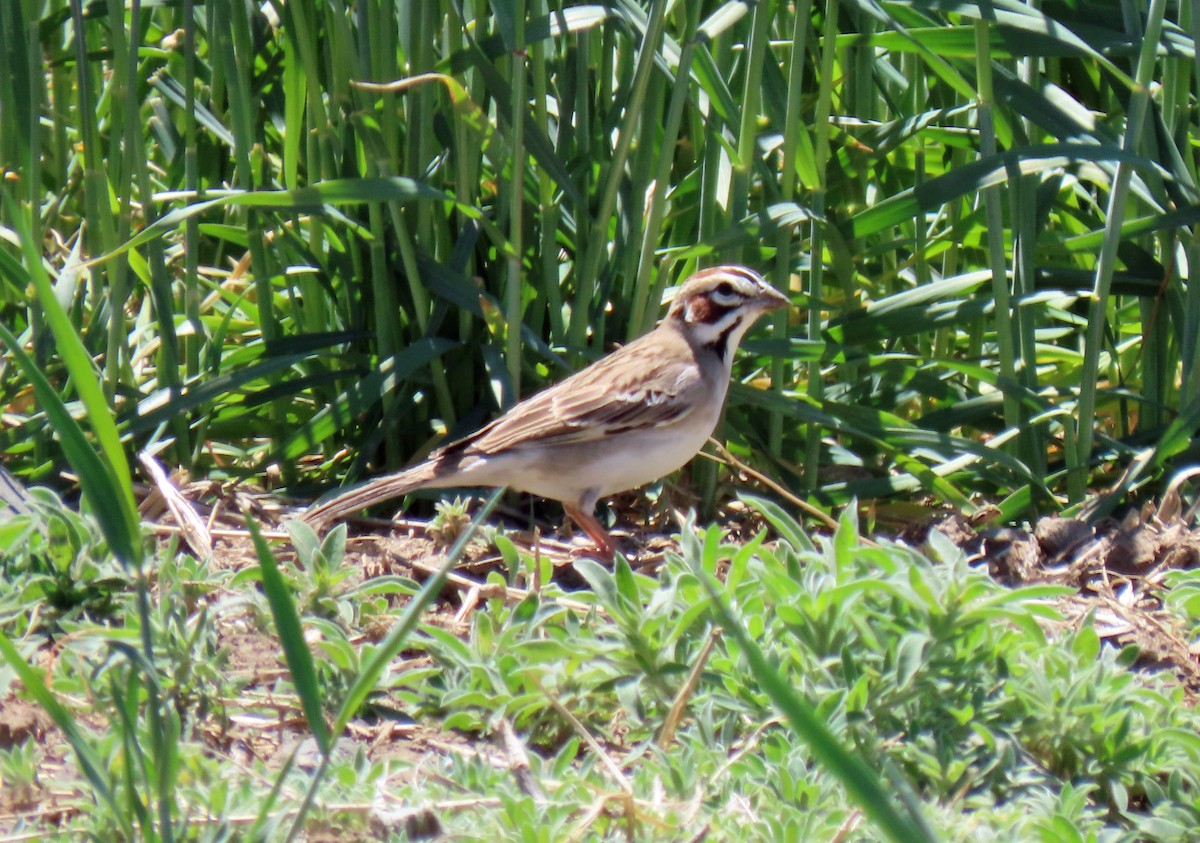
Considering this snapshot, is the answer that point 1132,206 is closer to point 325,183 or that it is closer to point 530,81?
point 530,81

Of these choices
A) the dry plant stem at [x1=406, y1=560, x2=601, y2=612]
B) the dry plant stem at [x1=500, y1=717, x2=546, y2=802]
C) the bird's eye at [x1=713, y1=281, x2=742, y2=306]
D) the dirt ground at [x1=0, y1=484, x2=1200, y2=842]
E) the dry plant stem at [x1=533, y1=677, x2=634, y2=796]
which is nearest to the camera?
the dry plant stem at [x1=533, y1=677, x2=634, y2=796]

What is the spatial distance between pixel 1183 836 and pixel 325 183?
3.03 m

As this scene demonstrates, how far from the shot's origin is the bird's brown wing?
16.5 ft

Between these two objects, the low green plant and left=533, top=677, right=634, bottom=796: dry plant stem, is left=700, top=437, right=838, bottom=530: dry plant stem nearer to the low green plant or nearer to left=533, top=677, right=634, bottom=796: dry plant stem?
left=533, top=677, right=634, bottom=796: dry plant stem

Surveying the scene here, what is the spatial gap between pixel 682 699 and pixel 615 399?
2088 mm

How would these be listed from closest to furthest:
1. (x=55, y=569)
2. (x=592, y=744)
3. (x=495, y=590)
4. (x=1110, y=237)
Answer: (x=592, y=744) < (x=55, y=569) < (x=495, y=590) < (x=1110, y=237)

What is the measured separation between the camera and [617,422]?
17.1 ft

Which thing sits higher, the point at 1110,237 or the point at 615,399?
the point at 1110,237

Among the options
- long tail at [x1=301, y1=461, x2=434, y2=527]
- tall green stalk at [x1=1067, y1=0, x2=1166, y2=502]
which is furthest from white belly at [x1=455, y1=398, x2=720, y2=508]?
tall green stalk at [x1=1067, y1=0, x2=1166, y2=502]

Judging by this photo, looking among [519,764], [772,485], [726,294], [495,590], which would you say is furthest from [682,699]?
[726,294]

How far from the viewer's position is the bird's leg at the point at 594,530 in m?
4.96

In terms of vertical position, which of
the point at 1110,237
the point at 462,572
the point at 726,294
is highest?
the point at 1110,237

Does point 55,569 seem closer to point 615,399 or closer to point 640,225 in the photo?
point 615,399

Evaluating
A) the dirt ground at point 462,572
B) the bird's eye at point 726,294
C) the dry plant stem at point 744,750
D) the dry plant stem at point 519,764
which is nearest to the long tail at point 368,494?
the dirt ground at point 462,572
